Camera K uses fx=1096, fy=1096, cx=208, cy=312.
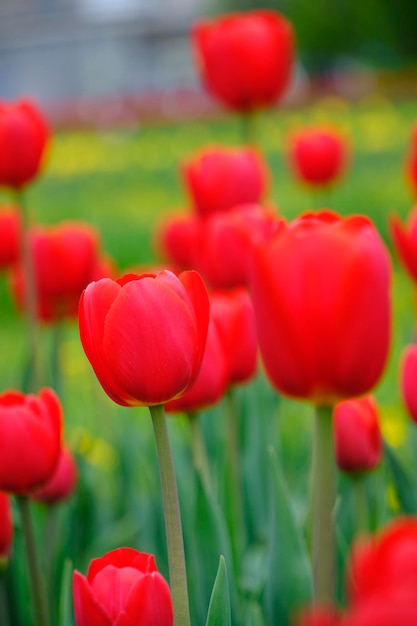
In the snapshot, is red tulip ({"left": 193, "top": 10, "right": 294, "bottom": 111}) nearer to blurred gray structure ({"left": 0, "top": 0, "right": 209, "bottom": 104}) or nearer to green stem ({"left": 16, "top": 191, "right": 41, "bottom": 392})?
green stem ({"left": 16, "top": 191, "right": 41, "bottom": 392})

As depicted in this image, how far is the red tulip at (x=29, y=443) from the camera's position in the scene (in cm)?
85

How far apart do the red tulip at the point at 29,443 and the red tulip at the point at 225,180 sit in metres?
0.66

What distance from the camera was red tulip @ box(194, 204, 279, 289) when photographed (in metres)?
1.23

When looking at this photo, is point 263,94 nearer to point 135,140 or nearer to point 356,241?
point 356,241

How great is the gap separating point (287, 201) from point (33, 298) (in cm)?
430

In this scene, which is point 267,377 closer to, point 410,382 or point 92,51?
point 410,382

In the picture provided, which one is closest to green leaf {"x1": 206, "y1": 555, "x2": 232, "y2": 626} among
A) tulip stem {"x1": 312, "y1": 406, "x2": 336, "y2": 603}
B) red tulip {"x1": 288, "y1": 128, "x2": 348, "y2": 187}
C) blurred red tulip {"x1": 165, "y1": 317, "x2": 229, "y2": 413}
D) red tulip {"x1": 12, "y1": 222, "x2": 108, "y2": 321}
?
tulip stem {"x1": 312, "y1": 406, "x2": 336, "y2": 603}

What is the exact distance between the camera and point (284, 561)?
2.98 ft

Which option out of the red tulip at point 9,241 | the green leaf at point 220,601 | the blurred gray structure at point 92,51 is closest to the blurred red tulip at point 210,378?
the green leaf at point 220,601

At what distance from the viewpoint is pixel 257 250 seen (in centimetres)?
58

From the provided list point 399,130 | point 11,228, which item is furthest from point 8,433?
point 399,130

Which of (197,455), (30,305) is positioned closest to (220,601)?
(197,455)

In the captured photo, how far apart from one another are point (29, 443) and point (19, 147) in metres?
0.63

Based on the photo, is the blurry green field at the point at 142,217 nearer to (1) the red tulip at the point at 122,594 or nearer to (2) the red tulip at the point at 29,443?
(2) the red tulip at the point at 29,443
